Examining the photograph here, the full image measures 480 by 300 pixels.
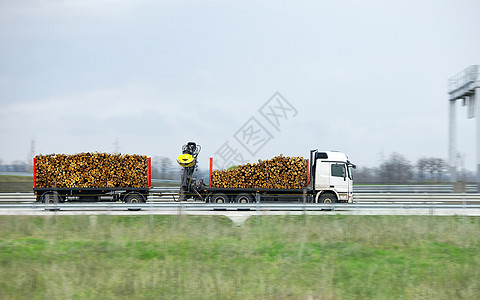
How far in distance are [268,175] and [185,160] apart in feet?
13.4

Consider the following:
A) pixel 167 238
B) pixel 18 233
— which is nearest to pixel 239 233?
pixel 167 238

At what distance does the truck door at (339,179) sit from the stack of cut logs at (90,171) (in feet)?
30.1

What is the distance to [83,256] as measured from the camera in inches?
403

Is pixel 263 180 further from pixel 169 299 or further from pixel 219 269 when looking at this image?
pixel 169 299

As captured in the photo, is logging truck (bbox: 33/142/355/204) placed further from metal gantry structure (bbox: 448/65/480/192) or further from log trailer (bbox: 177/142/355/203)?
metal gantry structure (bbox: 448/65/480/192)

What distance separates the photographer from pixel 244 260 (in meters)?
10.1

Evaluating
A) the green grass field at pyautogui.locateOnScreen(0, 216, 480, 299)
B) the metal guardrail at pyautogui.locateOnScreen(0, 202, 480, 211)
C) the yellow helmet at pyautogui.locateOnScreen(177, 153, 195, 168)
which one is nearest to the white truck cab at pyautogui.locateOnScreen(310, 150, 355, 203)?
the metal guardrail at pyautogui.locateOnScreen(0, 202, 480, 211)

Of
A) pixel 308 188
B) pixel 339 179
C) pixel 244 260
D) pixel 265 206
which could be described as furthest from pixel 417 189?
pixel 244 260

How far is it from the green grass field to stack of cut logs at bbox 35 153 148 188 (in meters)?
5.74

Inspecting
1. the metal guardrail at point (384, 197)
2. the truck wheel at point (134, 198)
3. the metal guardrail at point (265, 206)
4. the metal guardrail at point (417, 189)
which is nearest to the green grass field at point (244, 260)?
the metal guardrail at point (265, 206)

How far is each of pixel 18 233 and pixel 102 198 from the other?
309 inches

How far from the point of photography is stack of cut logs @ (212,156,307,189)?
70.1 feet

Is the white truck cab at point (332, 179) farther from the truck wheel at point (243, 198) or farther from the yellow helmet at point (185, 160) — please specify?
the yellow helmet at point (185, 160)

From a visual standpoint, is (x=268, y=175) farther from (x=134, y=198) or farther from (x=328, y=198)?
(x=134, y=198)
